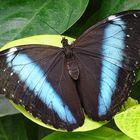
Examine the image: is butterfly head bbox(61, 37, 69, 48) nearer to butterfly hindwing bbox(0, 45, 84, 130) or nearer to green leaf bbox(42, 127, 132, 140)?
butterfly hindwing bbox(0, 45, 84, 130)

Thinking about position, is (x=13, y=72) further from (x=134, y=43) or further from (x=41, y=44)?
(x=134, y=43)

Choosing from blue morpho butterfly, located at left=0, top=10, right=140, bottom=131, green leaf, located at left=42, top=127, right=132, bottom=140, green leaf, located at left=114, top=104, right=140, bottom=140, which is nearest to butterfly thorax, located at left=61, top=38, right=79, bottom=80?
blue morpho butterfly, located at left=0, top=10, right=140, bottom=131

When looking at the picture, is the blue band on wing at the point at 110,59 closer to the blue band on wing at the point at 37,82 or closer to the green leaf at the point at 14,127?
the blue band on wing at the point at 37,82

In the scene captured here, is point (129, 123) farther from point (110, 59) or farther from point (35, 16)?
point (35, 16)

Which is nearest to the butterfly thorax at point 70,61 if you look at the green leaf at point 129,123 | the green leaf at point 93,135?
the green leaf at point 93,135

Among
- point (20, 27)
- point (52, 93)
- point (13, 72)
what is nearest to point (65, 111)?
point (52, 93)

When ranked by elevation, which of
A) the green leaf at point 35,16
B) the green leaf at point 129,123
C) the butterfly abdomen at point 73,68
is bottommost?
the green leaf at point 129,123

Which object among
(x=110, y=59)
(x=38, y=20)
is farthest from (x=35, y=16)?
(x=110, y=59)
